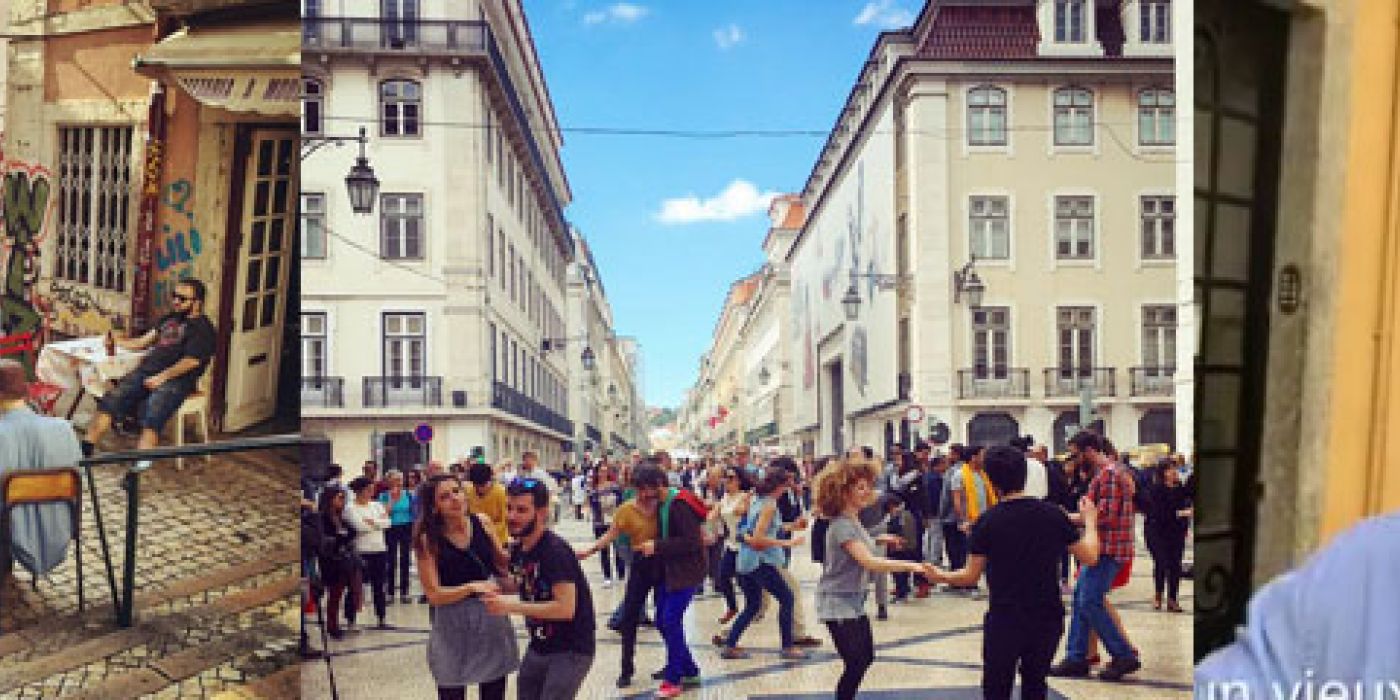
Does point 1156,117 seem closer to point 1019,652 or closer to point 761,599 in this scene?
point 1019,652

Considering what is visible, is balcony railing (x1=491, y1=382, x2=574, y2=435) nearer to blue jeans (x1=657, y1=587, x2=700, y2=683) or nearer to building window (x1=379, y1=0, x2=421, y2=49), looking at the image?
blue jeans (x1=657, y1=587, x2=700, y2=683)

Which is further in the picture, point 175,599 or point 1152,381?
point 175,599

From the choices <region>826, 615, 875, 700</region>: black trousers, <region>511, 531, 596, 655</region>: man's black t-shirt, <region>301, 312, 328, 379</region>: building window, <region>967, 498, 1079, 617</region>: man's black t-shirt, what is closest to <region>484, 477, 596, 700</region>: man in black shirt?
<region>511, 531, 596, 655</region>: man's black t-shirt

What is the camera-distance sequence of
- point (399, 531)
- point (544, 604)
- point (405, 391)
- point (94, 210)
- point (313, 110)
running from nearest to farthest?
point (399, 531)
point (405, 391)
point (313, 110)
point (544, 604)
point (94, 210)

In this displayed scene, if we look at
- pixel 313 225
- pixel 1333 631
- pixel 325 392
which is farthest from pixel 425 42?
pixel 1333 631

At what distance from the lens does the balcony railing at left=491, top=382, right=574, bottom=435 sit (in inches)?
107

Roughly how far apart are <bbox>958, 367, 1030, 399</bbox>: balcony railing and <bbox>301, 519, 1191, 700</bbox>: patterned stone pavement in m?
0.48

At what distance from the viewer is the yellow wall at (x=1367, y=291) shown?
8.63ft

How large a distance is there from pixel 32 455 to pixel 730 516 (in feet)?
6.59

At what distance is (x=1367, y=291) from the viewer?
8.96 ft

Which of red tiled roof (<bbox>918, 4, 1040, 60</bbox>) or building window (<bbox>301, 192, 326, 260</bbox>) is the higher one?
red tiled roof (<bbox>918, 4, 1040, 60</bbox>)

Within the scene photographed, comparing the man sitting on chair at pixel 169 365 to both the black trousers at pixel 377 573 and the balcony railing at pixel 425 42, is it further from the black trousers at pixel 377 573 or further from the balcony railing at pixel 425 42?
the black trousers at pixel 377 573

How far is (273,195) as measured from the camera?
310 cm

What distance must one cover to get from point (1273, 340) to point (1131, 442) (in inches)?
16.9
